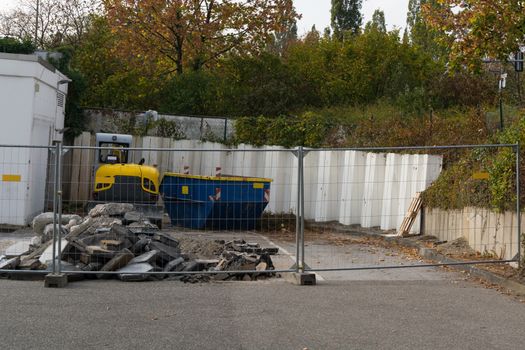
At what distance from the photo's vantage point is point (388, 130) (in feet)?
69.1

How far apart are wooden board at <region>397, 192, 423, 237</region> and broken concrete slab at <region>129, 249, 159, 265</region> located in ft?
22.7

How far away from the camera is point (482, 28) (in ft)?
37.6

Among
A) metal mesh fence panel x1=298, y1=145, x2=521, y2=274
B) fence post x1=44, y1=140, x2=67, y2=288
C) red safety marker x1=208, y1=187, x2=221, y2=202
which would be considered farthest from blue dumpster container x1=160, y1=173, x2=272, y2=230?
fence post x1=44, y1=140, x2=67, y2=288

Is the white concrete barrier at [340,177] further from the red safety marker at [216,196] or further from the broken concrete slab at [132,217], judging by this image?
the broken concrete slab at [132,217]

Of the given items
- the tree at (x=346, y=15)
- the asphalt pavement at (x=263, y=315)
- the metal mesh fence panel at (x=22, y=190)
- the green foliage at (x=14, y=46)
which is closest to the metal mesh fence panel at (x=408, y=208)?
the asphalt pavement at (x=263, y=315)

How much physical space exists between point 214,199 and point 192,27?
17.1 m

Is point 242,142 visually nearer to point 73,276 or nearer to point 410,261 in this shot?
point 410,261

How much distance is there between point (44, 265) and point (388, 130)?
12636mm

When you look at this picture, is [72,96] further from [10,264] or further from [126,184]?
[10,264]

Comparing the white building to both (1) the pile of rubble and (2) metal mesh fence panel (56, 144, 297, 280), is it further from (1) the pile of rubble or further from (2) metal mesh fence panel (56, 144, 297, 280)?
(1) the pile of rubble

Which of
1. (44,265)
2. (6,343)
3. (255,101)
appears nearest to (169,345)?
(6,343)

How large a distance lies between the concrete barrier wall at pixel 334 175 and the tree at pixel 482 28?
4.78 metres

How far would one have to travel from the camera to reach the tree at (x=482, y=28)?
37.3 ft

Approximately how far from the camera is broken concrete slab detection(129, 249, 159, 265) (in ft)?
35.3
